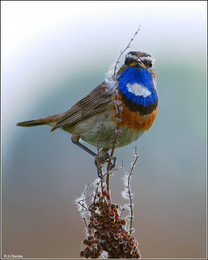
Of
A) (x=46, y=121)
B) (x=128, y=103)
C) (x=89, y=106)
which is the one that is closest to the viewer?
(x=128, y=103)

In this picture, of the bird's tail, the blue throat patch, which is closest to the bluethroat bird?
the blue throat patch

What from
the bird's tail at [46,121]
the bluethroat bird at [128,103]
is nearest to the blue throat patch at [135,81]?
the bluethroat bird at [128,103]

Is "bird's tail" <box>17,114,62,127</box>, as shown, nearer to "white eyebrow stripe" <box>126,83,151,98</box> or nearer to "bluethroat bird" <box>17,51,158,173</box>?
"bluethroat bird" <box>17,51,158,173</box>

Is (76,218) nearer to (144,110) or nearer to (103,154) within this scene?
(103,154)

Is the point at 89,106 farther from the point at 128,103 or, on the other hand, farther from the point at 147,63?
the point at 147,63

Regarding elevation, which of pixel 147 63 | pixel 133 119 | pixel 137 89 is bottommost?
pixel 133 119

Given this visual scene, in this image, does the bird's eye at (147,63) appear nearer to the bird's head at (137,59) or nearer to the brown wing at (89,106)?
the bird's head at (137,59)

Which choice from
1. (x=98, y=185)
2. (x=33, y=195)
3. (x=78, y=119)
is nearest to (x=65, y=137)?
(x=33, y=195)

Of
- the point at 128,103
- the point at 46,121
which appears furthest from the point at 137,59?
the point at 46,121
